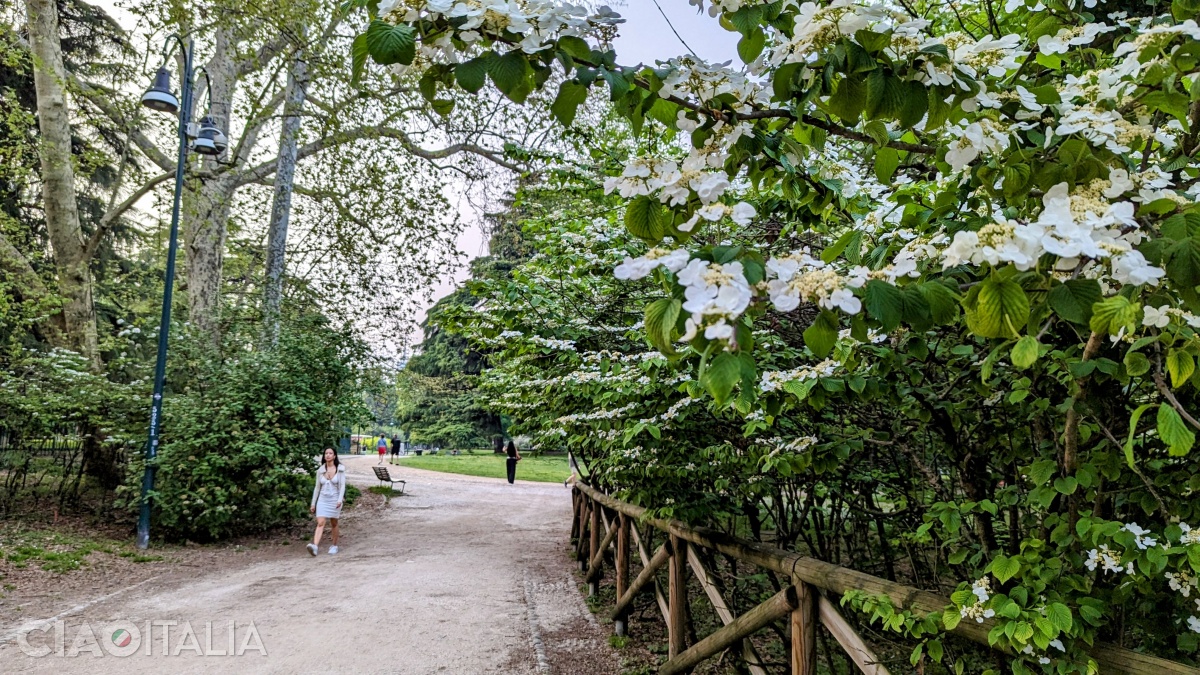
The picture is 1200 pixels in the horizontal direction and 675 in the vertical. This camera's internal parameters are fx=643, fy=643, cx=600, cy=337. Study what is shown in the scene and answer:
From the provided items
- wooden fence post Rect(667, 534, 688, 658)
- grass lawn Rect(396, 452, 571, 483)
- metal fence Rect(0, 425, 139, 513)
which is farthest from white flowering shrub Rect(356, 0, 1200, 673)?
grass lawn Rect(396, 452, 571, 483)

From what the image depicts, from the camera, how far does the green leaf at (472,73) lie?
127 centimetres

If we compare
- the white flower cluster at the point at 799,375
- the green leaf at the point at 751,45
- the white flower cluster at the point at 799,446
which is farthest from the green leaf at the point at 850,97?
the white flower cluster at the point at 799,446

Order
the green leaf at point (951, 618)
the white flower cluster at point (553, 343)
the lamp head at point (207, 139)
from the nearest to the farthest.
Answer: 1. the green leaf at point (951, 618)
2. the white flower cluster at point (553, 343)
3. the lamp head at point (207, 139)

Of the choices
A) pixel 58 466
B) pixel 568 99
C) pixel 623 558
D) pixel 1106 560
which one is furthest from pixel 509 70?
pixel 58 466

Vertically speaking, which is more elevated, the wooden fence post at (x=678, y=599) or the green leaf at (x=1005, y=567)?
the green leaf at (x=1005, y=567)

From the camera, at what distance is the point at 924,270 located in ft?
4.70

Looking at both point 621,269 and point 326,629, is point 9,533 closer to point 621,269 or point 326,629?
point 326,629

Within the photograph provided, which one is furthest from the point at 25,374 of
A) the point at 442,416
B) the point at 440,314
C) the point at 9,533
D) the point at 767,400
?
the point at 442,416

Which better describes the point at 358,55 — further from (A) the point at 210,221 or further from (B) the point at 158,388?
(A) the point at 210,221

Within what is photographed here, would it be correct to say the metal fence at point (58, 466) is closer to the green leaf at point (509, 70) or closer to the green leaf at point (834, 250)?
the green leaf at point (509, 70)

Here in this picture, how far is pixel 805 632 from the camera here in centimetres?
274

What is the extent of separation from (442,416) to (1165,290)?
116 feet

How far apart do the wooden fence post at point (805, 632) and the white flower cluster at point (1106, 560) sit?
123 cm

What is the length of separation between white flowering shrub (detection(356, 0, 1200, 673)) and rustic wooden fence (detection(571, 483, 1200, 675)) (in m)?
0.14
